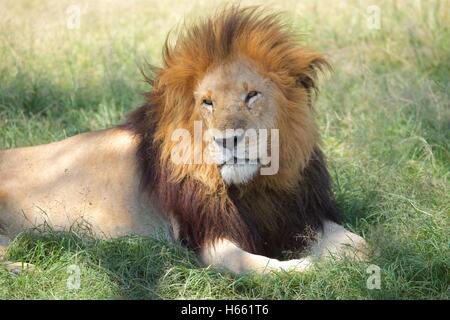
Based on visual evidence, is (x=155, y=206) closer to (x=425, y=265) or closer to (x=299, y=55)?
(x=299, y=55)

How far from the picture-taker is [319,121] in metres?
6.41

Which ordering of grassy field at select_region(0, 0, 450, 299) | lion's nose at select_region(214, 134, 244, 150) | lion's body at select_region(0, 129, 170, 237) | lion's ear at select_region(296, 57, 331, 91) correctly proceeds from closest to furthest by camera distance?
lion's nose at select_region(214, 134, 244, 150) → grassy field at select_region(0, 0, 450, 299) → lion's ear at select_region(296, 57, 331, 91) → lion's body at select_region(0, 129, 170, 237)

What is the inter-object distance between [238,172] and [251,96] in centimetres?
38

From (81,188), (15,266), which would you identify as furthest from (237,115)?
(15,266)

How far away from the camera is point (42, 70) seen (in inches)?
282

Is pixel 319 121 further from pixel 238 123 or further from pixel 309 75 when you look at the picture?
pixel 238 123

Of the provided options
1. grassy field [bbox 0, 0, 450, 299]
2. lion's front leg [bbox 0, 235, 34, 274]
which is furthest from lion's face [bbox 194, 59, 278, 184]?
lion's front leg [bbox 0, 235, 34, 274]

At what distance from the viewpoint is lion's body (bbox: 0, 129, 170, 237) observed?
15.9ft

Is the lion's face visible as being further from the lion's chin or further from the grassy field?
the grassy field

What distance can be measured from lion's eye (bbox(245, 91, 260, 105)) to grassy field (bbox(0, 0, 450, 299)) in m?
0.79

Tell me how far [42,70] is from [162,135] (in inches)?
114

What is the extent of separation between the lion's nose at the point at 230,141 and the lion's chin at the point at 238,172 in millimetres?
90

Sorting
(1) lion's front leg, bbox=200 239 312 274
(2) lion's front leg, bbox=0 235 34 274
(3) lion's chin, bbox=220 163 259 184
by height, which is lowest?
(2) lion's front leg, bbox=0 235 34 274

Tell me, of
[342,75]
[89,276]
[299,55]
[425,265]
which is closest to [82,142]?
[89,276]
